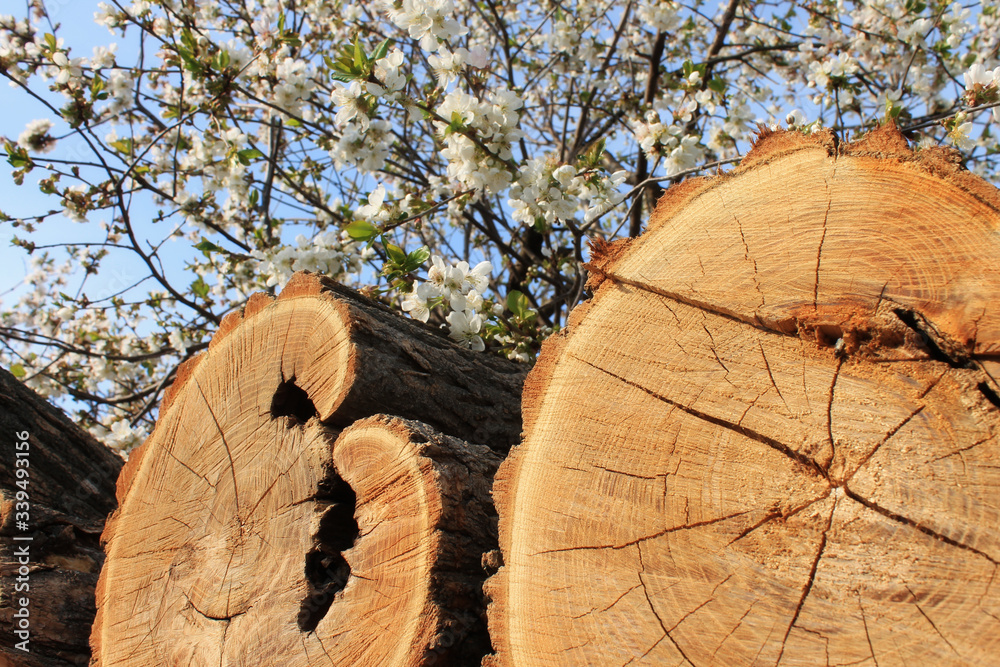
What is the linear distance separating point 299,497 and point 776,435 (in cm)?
84

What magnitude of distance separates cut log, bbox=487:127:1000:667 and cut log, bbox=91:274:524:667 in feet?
0.51

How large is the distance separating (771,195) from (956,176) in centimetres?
23

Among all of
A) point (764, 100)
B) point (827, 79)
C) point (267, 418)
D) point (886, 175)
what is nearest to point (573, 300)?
point (827, 79)

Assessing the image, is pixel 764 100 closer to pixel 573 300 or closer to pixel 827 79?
pixel 827 79

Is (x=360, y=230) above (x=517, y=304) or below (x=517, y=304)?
above

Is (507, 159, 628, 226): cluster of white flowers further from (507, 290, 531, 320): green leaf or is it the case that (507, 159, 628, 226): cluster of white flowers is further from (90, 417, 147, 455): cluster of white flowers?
(90, 417, 147, 455): cluster of white flowers

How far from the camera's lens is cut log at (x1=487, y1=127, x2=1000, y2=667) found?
30.0 inches

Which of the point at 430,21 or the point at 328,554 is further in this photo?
the point at 430,21

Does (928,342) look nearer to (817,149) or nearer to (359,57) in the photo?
(817,149)

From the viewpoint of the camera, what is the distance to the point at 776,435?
0.87m

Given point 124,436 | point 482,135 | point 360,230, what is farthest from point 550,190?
point 124,436

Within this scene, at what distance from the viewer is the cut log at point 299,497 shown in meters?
Answer: 1.05

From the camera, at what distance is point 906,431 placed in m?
0.81

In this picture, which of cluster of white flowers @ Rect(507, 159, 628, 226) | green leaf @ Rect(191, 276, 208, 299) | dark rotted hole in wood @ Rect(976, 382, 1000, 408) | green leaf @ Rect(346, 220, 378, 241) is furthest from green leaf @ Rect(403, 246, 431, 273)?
green leaf @ Rect(191, 276, 208, 299)
